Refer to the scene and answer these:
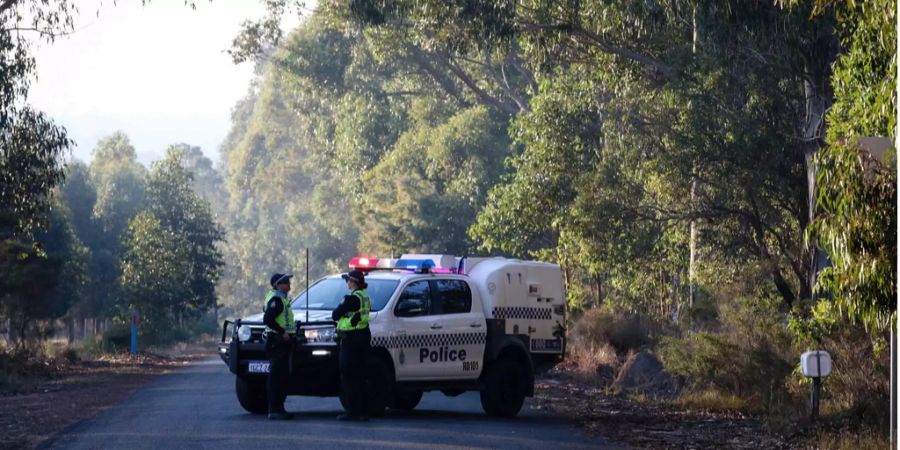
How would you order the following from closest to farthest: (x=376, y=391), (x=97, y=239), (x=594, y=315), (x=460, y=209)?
1. (x=376, y=391)
2. (x=594, y=315)
3. (x=460, y=209)
4. (x=97, y=239)

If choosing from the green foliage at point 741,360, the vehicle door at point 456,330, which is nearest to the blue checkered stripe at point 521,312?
the vehicle door at point 456,330

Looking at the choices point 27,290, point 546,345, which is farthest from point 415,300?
point 27,290

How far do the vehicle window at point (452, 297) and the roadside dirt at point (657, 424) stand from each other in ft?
6.65

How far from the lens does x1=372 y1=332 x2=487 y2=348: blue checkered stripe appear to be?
55.6 ft

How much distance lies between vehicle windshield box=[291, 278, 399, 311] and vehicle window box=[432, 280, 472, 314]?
607mm

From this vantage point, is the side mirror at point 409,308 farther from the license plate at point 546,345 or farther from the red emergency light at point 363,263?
the license plate at point 546,345

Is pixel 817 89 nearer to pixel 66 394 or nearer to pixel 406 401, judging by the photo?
pixel 406 401

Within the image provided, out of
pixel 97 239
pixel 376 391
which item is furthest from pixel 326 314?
pixel 97 239

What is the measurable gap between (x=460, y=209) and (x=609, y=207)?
26.8 metres

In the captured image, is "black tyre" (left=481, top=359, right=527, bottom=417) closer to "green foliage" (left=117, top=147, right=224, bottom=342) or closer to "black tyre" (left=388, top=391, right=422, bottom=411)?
"black tyre" (left=388, top=391, right=422, bottom=411)

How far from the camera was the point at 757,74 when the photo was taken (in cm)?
2622

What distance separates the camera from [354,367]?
637 inches

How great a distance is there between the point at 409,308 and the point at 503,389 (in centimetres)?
171

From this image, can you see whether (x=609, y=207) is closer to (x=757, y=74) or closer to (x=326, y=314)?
(x=757, y=74)
